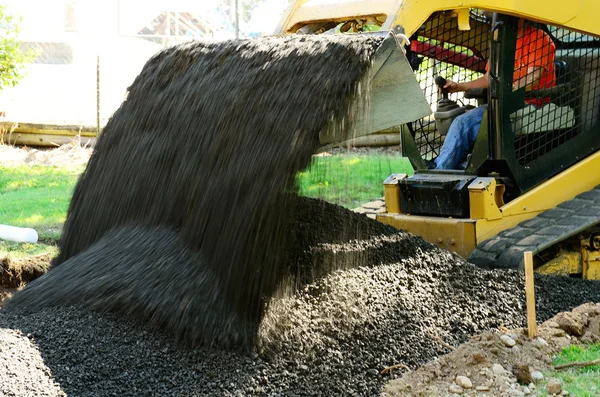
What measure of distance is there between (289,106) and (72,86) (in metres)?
11.8

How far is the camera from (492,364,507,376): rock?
12.6 ft

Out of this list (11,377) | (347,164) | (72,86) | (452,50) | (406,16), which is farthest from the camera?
(72,86)

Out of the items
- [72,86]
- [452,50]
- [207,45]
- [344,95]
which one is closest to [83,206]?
[207,45]

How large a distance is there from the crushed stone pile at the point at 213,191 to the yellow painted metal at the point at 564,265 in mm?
2035

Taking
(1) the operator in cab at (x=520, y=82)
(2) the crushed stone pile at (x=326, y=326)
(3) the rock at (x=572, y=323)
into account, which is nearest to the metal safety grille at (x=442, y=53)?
(1) the operator in cab at (x=520, y=82)

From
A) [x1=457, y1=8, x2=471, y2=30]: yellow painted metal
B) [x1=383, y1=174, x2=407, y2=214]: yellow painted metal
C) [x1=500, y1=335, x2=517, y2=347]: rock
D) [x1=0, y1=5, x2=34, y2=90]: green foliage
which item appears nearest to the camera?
[x1=500, y1=335, x2=517, y2=347]: rock

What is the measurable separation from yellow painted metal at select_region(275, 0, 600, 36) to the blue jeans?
75 cm

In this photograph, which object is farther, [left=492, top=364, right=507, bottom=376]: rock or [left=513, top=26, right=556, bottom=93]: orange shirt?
[left=513, top=26, right=556, bottom=93]: orange shirt

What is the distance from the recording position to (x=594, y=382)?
3.73 meters

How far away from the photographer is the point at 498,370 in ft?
12.6

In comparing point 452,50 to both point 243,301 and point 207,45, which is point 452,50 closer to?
point 207,45

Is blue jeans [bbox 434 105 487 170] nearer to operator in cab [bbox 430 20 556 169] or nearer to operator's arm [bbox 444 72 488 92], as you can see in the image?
operator in cab [bbox 430 20 556 169]

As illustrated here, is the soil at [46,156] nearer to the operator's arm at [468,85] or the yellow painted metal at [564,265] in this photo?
the operator's arm at [468,85]

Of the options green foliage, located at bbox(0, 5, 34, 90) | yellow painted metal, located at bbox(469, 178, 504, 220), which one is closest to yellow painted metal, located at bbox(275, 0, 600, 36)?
yellow painted metal, located at bbox(469, 178, 504, 220)
